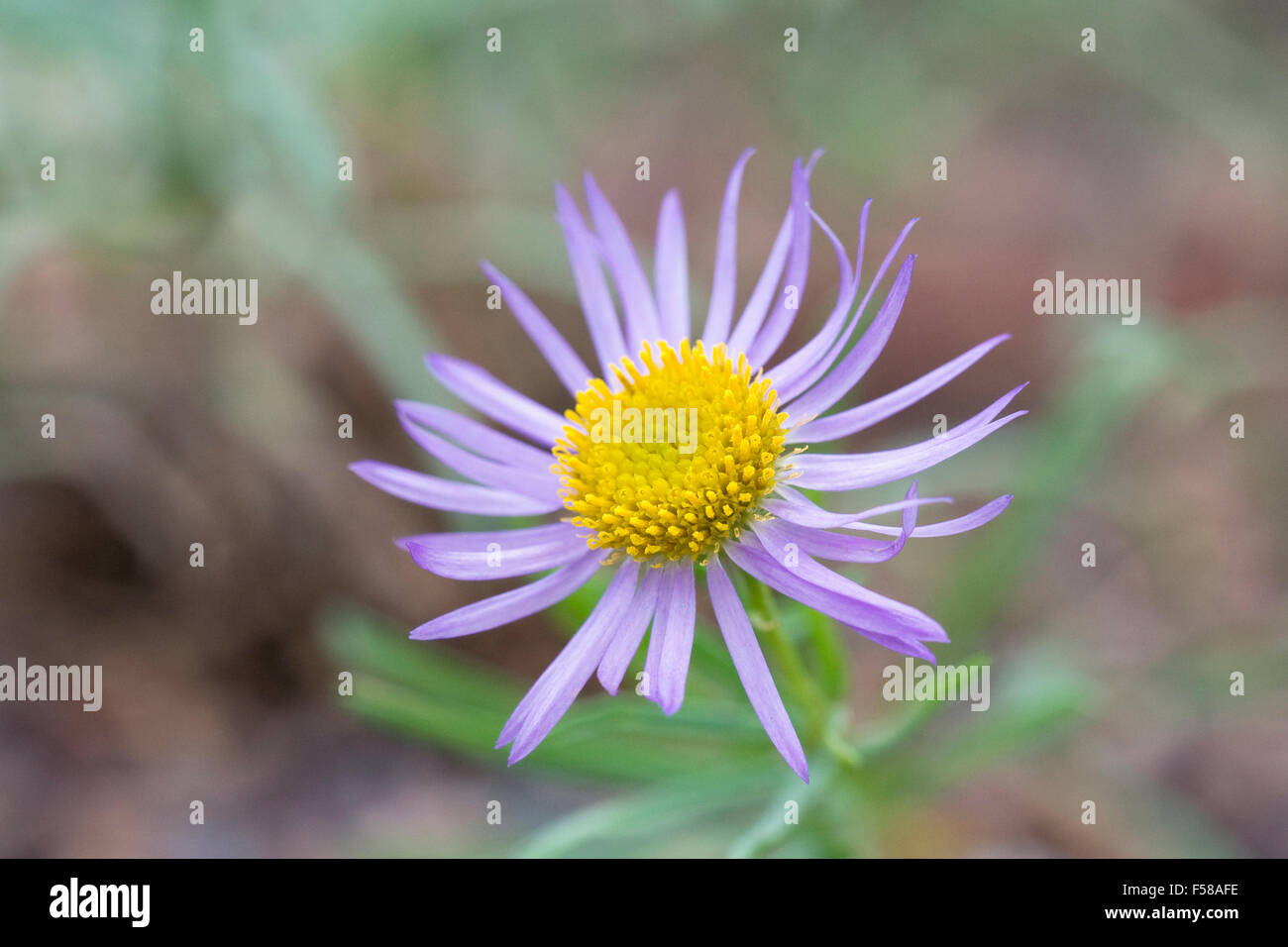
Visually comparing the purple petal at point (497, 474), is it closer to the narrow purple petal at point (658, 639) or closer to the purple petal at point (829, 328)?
the narrow purple petal at point (658, 639)

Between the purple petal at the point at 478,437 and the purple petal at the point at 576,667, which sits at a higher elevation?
the purple petal at the point at 478,437

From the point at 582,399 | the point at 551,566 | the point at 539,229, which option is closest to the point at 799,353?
the point at 582,399

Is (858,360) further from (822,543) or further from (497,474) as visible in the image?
(497,474)

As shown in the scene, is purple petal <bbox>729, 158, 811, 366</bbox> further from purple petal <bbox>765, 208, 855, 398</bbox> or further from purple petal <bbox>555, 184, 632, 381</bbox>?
purple petal <bbox>555, 184, 632, 381</bbox>

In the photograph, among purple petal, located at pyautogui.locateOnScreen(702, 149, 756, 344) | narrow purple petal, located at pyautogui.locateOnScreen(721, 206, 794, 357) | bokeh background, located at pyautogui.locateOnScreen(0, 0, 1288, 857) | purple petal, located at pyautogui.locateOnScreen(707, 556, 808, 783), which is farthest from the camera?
bokeh background, located at pyautogui.locateOnScreen(0, 0, 1288, 857)

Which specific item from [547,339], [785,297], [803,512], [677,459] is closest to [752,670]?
[803,512]

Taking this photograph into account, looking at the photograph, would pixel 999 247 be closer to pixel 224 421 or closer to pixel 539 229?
pixel 539 229

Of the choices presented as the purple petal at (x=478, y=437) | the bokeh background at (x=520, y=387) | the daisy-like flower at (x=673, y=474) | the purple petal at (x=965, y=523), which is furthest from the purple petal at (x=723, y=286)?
the bokeh background at (x=520, y=387)

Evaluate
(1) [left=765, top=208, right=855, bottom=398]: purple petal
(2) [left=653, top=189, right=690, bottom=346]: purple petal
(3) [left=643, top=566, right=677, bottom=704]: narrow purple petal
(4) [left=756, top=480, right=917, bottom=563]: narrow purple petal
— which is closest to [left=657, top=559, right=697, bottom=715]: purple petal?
(3) [left=643, top=566, right=677, bottom=704]: narrow purple petal
